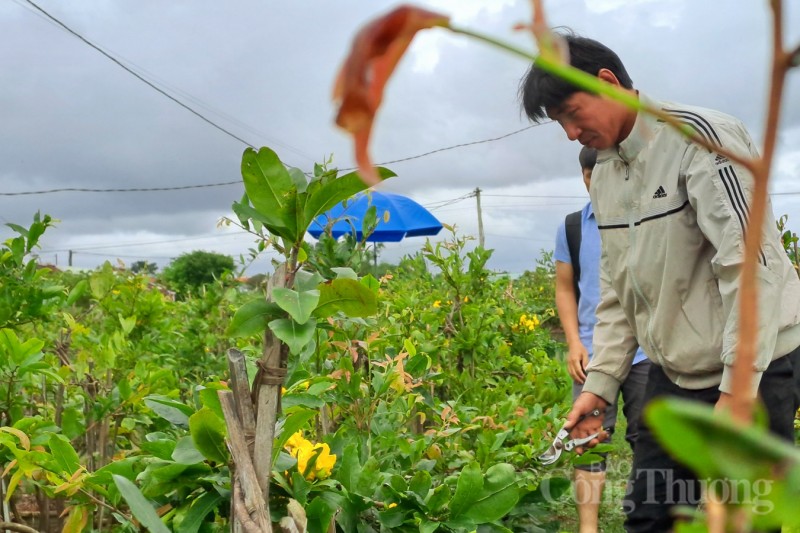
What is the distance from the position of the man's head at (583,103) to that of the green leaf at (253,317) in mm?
1072

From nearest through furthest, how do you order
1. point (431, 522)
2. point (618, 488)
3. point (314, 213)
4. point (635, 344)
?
point (314, 213) → point (431, 522) → point (635, 344) → point (618, 488)

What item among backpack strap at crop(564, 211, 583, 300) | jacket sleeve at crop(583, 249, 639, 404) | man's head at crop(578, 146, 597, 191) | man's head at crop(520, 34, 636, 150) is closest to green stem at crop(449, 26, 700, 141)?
man's head at crop(520, 34, 636, 150)

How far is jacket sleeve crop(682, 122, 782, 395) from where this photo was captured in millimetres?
1608

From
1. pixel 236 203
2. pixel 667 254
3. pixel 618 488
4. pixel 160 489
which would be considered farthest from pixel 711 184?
pixel 618 488

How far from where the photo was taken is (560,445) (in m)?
1.94

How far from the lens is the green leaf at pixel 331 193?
960mm

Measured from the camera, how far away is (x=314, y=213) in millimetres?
1000

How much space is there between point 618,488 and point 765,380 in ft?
8.58

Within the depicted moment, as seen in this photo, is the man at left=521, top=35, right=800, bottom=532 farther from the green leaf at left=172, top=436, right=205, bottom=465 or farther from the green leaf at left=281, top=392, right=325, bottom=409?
the green leaf at left=172, top=436, right=205, bottom=465

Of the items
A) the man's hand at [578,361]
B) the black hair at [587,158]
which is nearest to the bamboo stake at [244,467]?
the man's hand at [578,361]

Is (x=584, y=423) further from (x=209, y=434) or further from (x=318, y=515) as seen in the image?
(x=209, y=434)

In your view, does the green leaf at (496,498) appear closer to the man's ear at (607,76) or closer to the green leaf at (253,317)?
the green leaf at (253,317)

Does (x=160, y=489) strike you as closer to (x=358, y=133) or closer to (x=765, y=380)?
(x=358, y=133)

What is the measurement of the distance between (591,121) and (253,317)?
117 cm
